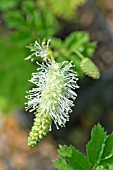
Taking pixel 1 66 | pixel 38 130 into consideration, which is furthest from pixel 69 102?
pixel 1 66

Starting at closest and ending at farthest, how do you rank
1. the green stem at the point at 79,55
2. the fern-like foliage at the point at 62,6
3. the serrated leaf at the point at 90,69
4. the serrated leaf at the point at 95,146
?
1. the serrated leaf at the point at 95,146
2. the serrated leaf at the point at 90,69
3. the green stem at the point at 79,55
4. the fern-like foliage at the point at 62,6

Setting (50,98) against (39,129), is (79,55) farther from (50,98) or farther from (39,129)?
(39,129)

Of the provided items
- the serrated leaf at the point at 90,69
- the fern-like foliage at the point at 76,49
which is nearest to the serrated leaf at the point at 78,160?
the serrated leaf at the point at 90,69

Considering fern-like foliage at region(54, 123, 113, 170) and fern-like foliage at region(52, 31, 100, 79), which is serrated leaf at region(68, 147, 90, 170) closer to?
fern-like foliage at region(54, 123, 113, 170)

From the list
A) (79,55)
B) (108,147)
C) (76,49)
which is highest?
(76,49)

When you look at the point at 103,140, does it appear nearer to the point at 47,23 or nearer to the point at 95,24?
the point at 47,23

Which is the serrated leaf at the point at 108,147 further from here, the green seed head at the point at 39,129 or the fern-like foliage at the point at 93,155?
the green seed head at the point at 39,129

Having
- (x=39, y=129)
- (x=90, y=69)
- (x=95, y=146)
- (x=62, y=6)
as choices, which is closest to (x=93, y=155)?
(x=95, y=146)

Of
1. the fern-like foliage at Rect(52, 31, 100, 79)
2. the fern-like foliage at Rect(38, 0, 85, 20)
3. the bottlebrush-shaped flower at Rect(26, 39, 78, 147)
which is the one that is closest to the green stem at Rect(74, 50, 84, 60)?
the fern-like foliage at Rect(52, 31, 100, 79)
